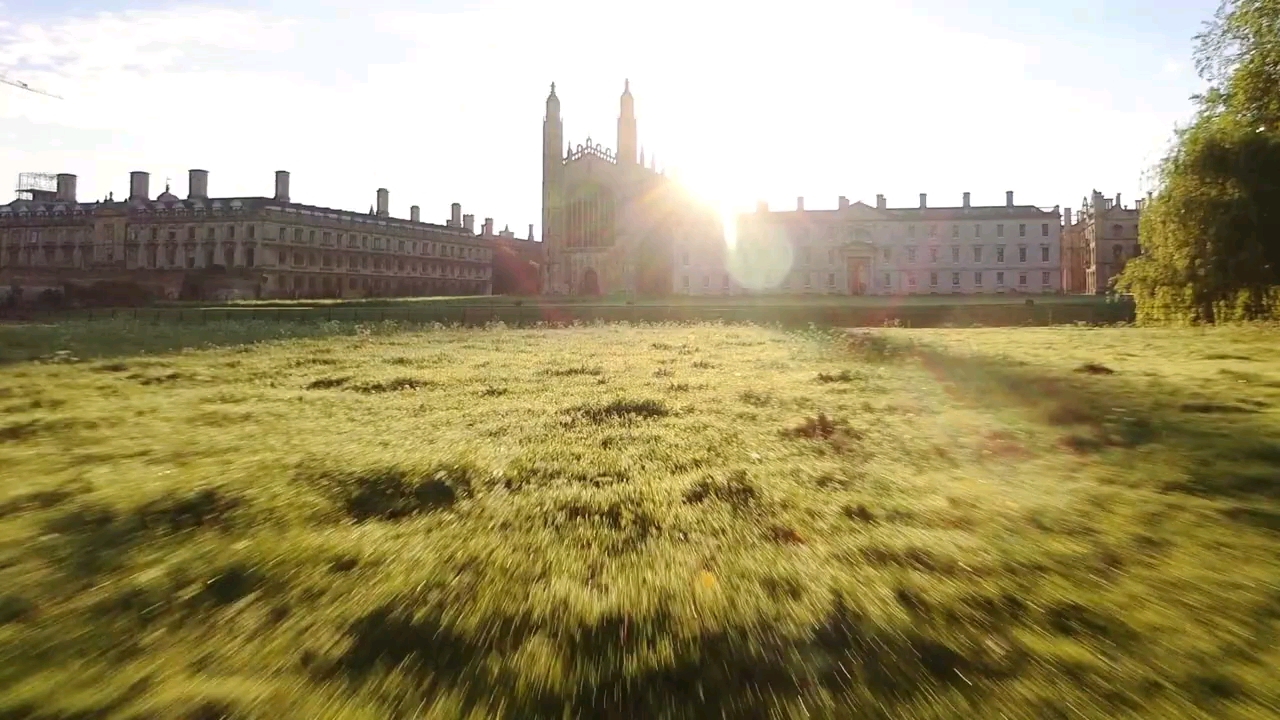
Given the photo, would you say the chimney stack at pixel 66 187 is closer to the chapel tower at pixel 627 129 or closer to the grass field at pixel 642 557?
the chapel tower at pixel 627 129

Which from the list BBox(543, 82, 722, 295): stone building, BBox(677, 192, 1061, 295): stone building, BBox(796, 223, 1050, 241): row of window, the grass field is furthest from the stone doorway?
the grass field

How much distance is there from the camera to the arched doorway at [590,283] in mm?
105250

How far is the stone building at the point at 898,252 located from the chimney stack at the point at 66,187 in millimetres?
83930

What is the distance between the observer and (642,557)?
5707 millimetres

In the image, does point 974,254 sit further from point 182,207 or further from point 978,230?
point 182,207

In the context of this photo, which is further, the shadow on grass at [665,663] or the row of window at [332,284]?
the row of window at [332,284]

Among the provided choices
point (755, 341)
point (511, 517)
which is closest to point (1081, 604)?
point (511, 517)

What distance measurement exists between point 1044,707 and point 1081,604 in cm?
134

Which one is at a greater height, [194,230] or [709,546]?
[194,230]

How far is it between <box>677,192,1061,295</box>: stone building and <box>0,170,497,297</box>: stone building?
130 feet

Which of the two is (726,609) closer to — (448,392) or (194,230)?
(448,392)

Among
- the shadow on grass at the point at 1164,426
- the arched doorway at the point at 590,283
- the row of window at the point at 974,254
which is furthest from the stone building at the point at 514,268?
the shadow on grass at the point at 1164,426

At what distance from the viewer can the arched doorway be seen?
345 feet

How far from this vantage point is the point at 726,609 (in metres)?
4.77
